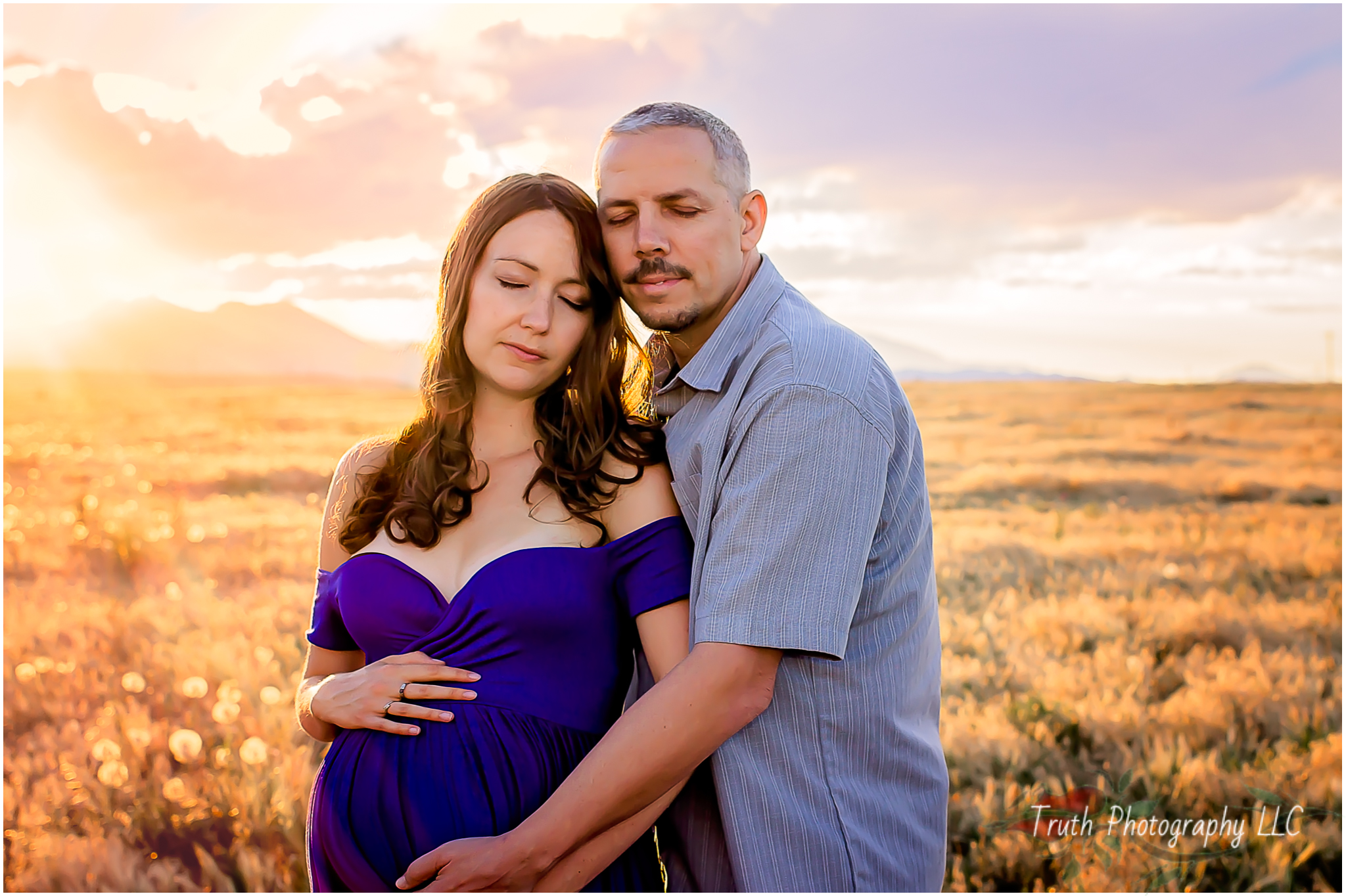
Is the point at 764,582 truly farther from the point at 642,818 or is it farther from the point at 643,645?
the point at 642,818

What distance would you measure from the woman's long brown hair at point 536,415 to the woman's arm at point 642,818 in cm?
32

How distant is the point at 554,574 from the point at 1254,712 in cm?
457

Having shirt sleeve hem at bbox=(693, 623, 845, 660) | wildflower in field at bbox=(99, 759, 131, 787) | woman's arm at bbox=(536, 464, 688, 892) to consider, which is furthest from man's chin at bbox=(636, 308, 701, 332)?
wildflower in field at bbox=(99, 759, 131, 787)

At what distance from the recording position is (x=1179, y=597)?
7023mm

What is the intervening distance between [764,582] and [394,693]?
1.08 m

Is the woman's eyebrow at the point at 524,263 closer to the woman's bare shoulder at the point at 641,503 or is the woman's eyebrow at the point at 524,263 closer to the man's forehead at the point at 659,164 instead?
the man's forehead at the point at 659,164

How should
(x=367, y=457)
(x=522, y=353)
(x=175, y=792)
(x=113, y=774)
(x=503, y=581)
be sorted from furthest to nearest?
(x=113, y=774)
(x=175, y=792)
(x=367, y=457)
(x=522, y=353)
(x=503, y=581)

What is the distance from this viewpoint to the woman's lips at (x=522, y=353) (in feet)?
9.00

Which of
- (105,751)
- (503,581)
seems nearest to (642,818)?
(503,581)

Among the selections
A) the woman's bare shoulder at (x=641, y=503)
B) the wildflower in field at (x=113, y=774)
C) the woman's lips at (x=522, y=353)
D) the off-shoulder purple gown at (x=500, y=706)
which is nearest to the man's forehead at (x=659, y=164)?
the woman's lips at (x=522, y=353)

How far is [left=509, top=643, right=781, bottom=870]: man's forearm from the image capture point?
2252 mm

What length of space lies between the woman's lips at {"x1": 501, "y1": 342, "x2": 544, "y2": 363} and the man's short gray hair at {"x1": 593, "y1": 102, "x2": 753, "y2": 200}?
2.02 ft

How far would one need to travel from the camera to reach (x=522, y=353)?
275 cm

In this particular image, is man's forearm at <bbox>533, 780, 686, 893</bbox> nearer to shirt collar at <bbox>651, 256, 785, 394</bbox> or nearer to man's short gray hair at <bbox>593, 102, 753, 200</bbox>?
shirt collar at <bbox>651, 256, 785, 394</bbox>
